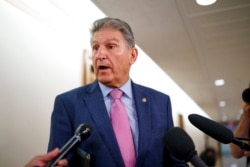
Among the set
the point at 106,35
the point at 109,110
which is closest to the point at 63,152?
the point at 109,110

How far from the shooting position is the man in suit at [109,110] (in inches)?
44.8

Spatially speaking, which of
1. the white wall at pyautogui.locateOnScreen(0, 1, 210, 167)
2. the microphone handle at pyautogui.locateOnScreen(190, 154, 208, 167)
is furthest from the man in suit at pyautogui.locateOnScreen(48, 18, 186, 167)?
the microphone handle at pyautogui.locateOnScreen(190, 154, 208, 167)

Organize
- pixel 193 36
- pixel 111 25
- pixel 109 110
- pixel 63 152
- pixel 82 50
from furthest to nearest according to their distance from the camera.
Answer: pixel 193 36 → pixel 82 50 → pixel 111 25 → pixel 109 110 → pixel 63 152

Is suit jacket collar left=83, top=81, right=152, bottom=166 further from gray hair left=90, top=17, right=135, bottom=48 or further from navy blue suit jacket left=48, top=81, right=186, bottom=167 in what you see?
gray hair left=90, top=17, right=135, bottom=48

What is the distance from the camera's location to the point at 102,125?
1.17 meters

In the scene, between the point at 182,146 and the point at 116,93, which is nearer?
the point at 182,146

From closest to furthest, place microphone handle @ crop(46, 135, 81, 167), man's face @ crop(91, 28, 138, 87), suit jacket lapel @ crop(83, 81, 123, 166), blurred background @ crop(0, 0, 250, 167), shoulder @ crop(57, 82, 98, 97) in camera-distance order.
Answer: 1. microphone handle @ crop(46, 135, 81, 167)
2. suit jacket lapel @ crop(83, 81, 123, 166)
3. shoulder @ crop(57, 82, 98, 97)
4. man's face @ crop(91, 28, 138, 87)
5. blurred background @ crop(0, 0, 250, 167)

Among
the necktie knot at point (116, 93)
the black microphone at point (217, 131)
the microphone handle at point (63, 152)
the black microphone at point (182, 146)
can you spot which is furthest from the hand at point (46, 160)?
the necktie knot at point (116, 93)

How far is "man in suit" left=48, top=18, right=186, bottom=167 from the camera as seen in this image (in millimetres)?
1137

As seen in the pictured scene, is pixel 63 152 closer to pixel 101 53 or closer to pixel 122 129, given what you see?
pixel 122 129

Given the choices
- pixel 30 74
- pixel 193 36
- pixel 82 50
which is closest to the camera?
pixel 30 74

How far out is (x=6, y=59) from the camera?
4.85ft

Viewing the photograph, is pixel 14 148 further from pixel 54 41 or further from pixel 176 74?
pixel 176 74

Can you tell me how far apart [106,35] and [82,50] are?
89 cm
